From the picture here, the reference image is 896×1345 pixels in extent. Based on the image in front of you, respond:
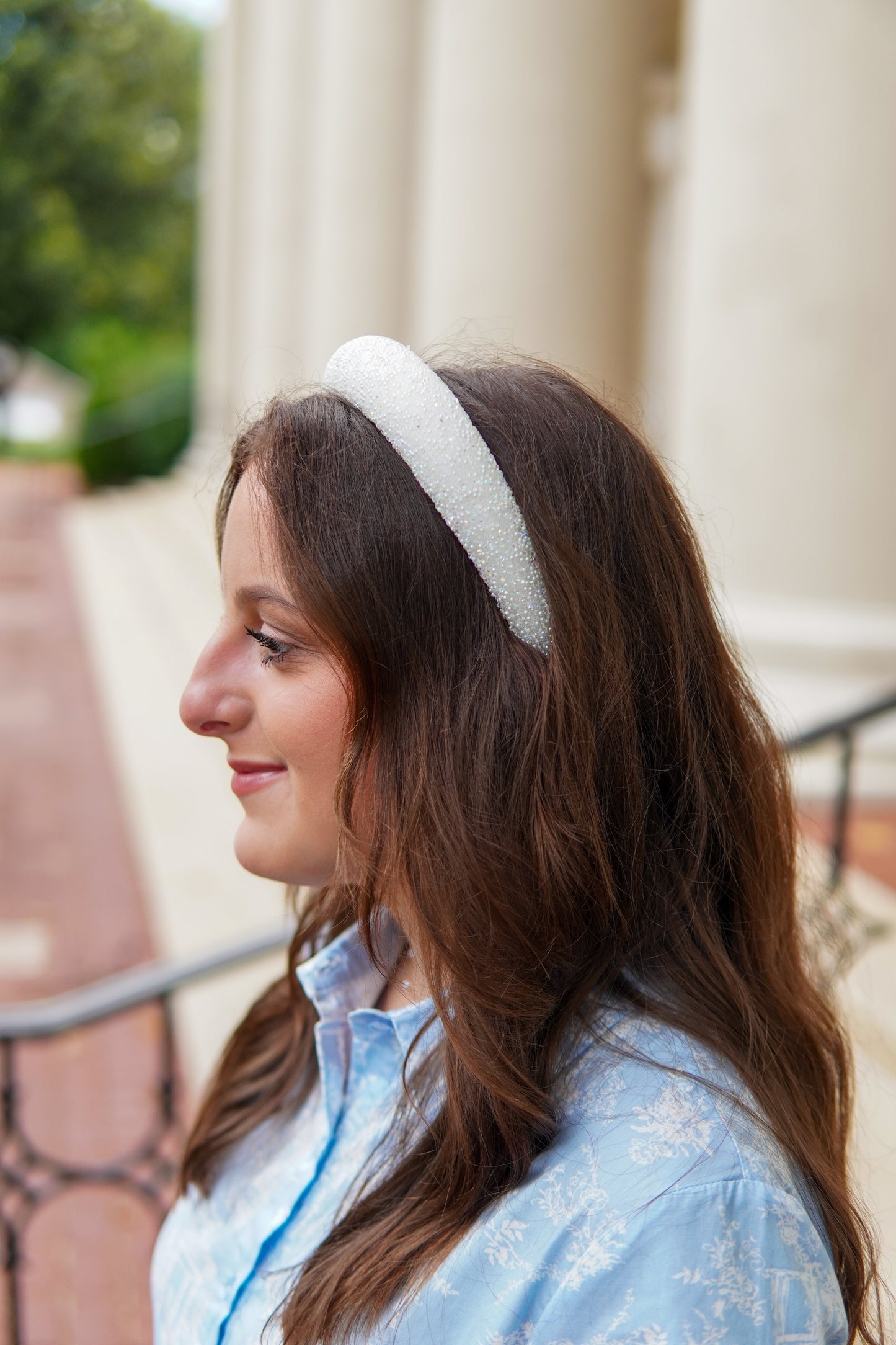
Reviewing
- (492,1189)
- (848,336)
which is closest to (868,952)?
(848,336)

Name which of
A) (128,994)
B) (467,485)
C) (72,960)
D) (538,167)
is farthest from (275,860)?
(538,167)

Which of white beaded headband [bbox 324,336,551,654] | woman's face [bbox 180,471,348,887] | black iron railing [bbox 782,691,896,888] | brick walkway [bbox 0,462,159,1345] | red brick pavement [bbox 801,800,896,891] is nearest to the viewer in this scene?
white beaded headband [bbox 324,336,551,654]

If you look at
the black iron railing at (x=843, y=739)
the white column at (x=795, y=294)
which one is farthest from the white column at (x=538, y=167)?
the black iron railing at (x=843, y=739)

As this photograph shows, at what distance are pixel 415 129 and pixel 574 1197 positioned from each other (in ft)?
32.9

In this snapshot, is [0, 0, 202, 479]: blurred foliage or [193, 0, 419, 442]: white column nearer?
[193, 0, 419, 442]: white column

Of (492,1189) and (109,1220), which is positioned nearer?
(492,1189)

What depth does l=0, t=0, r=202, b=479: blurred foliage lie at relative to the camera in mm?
37500

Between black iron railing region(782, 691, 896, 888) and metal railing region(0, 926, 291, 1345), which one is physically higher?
black iron railing region(782, 691, 896, 888)

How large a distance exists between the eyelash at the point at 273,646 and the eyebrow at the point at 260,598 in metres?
0.03

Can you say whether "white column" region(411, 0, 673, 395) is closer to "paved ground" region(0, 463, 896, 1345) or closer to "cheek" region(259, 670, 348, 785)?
"paved ground" region(0, 463, 896, 1345)

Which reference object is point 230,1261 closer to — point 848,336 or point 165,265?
point 848,336

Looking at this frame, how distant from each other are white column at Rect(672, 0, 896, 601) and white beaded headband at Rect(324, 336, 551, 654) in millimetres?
3674

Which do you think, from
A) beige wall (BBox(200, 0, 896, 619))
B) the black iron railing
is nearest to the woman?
beige wall (BBox(200, 0, 896, 619))

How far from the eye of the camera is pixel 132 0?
38812mm
